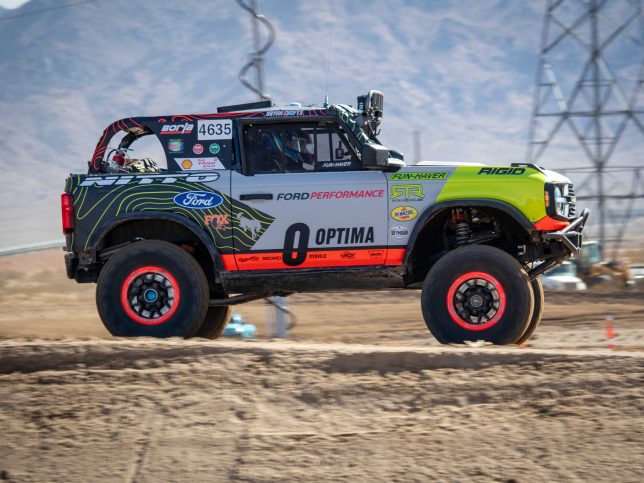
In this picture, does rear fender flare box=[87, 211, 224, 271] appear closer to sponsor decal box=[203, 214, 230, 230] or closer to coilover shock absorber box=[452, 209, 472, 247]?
sponsor decal box=[203, 214, 230, 230]

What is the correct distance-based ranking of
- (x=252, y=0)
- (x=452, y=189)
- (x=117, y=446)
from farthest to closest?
(x=252, y=0)
(x=452, y=189)
(x=117, y=446)

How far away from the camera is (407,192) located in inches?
303

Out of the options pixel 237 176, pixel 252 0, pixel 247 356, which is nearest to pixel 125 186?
pixel 237 176

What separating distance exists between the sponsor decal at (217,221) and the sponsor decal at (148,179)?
0.32m

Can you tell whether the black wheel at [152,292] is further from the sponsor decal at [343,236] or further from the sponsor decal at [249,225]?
the sponsor decal at [343,236]

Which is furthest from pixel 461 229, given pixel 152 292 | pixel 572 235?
pixel 152 292

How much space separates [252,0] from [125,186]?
9.37 metres

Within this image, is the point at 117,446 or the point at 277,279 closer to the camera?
the point at 117,446

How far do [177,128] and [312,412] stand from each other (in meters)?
3.11

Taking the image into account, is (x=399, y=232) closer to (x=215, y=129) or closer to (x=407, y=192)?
(x=407, y=192)

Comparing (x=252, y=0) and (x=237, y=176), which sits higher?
(x=252, y=0)

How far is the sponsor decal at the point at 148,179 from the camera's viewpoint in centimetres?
791

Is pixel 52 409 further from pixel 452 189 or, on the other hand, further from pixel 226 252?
pixel 452 189

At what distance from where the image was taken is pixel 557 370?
6.45 m
